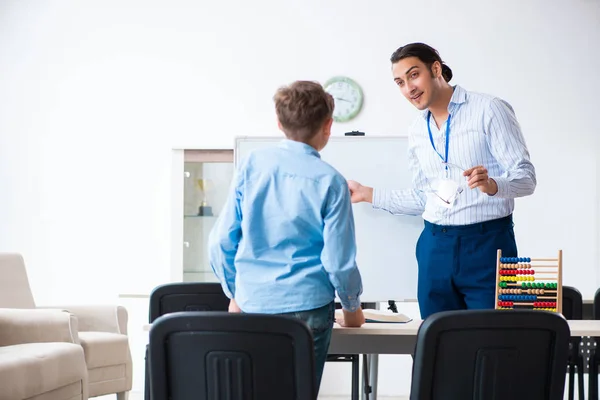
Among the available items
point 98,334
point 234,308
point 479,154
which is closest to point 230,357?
point 234,308

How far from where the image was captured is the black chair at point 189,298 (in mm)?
2730

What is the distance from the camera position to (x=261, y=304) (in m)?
2.01

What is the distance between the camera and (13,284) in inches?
184

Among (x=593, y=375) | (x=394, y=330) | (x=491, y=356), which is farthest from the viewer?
(x=593, y=375)

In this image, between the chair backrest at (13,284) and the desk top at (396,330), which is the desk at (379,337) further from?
the chair backrest at (13,284)

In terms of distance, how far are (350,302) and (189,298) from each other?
848 mm

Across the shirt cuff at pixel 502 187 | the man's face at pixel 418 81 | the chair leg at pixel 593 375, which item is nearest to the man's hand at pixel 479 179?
the shirt cuff at pixel 502 187

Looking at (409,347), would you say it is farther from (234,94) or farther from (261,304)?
(234,94)

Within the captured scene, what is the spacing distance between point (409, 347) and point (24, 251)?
4205 mm

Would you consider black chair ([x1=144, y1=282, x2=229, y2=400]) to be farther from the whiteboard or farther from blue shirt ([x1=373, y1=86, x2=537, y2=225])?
the whiteboard

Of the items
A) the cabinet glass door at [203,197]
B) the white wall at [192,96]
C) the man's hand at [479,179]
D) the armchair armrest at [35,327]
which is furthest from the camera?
the white wall at [192,96]

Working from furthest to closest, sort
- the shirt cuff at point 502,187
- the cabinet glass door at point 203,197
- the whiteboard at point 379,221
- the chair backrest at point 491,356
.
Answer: the cabinet glass door at point 203,197 < the whiteboard at point 379,221 < the shirt cuff at point 502,187 < the chair backrest at point 491,356

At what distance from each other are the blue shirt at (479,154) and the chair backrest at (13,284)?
2.87 metres

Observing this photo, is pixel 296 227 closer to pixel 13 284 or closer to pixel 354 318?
pixel 354 318
